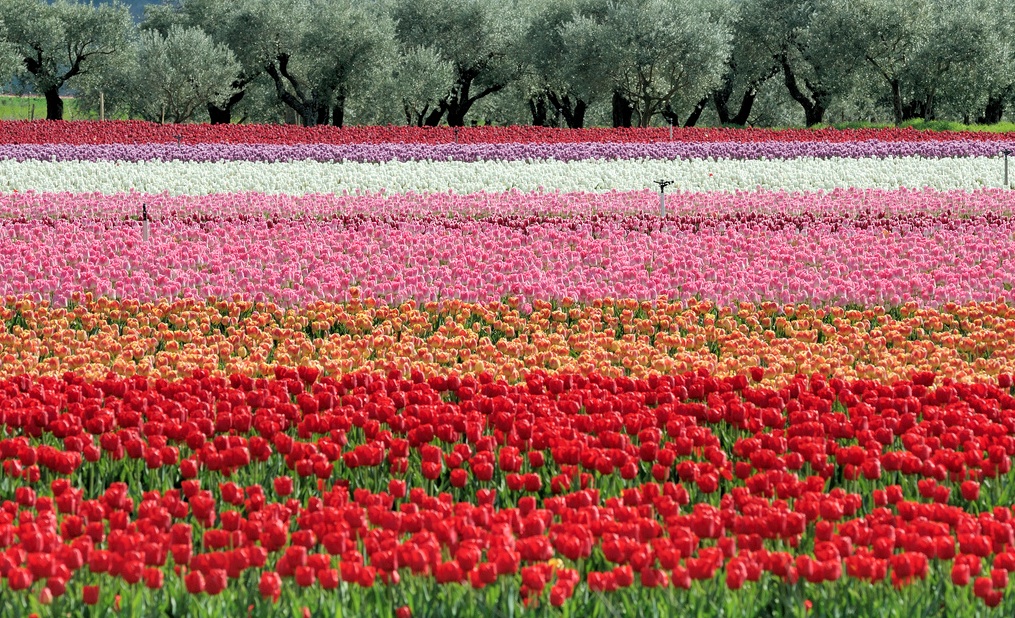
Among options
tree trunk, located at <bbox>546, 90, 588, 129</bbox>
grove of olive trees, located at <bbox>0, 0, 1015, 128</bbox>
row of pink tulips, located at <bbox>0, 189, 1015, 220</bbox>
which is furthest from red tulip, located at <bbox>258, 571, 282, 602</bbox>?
tree trunk, located at <bbox>546, 90, 588, 129</bbox>

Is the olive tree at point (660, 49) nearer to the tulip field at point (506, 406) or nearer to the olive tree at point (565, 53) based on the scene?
the olive tree at point (565, 53)

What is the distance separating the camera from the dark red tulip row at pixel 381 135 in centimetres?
3525

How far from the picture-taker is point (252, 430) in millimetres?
6523

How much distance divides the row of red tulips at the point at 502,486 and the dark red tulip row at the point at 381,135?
2873 centimetres

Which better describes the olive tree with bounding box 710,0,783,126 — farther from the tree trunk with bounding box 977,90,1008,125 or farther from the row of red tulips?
the row of red tulips

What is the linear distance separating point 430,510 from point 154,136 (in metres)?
32.6

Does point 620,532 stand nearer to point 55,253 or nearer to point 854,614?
point 854,614

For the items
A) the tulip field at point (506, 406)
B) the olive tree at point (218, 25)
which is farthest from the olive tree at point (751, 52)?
the tulip field at point (506, 406)

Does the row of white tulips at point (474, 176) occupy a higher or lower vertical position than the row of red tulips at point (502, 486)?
higher

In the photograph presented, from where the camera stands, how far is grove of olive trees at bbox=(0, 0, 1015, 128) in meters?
50.3

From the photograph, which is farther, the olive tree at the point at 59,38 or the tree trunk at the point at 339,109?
the olive tree at the point at 59,38

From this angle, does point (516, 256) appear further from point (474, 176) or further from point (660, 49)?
point (660, 49)

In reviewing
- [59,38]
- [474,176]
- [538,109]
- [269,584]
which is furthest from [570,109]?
[269,584]

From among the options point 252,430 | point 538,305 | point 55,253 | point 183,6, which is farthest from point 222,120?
point 252,430
